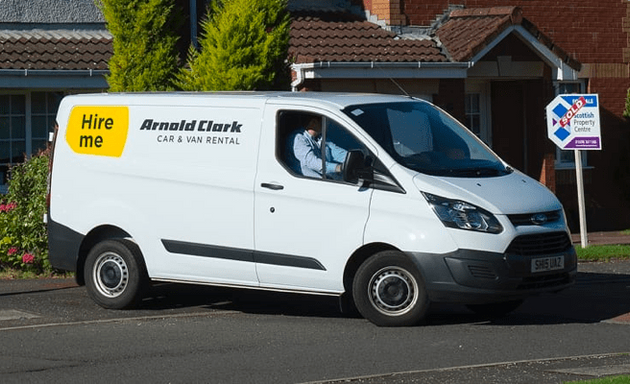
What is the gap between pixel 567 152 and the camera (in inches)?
1066

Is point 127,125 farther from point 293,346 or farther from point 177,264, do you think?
point 293,346

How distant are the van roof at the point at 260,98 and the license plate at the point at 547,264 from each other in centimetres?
215

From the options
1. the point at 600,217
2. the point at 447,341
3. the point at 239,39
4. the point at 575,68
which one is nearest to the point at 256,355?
the point at 447,341

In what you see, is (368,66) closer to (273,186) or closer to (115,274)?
(115,274)

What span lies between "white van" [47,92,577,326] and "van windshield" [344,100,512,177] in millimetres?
20

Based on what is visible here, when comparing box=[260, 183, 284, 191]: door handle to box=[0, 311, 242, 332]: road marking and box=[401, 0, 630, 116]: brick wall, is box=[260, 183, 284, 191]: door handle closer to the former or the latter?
box=[0, 311, 242, 332]: road marking

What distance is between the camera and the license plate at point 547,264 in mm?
12095

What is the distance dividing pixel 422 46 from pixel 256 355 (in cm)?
1403

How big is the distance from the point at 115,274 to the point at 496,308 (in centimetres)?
371

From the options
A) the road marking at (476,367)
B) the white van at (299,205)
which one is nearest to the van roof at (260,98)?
the white van at (299,205)

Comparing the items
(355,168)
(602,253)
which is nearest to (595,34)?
(602,253)

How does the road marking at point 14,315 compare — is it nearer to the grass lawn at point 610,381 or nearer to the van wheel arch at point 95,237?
the van wheel arch at point 95,237

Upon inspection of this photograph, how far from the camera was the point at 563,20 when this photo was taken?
2656 centimetres

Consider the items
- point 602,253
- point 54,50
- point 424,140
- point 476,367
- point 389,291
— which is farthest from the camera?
point 54,50
